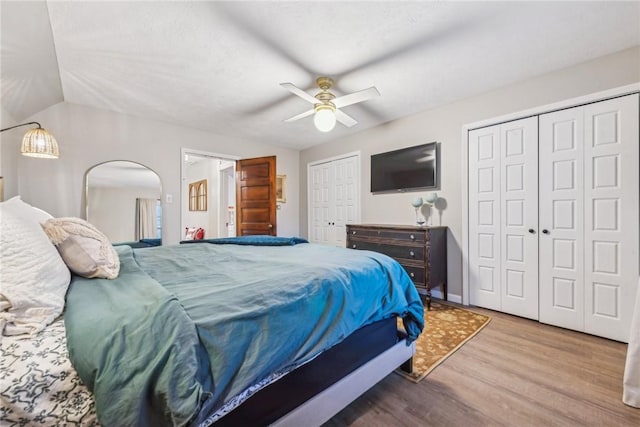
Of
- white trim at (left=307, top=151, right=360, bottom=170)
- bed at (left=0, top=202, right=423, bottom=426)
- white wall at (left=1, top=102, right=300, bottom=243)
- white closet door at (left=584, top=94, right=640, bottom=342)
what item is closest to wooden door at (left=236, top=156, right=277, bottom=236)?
white wall at (left=1, top=102, right=300, bottom=243)

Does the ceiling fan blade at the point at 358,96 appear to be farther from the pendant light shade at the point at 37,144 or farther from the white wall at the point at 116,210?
the white wall at the point at 116,210

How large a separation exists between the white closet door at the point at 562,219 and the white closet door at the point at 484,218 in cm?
38

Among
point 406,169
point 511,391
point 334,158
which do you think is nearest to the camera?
point 511,391

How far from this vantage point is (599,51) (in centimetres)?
220

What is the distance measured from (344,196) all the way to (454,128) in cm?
196

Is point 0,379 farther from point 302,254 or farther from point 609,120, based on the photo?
point 609,120

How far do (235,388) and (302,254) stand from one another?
1.11 m

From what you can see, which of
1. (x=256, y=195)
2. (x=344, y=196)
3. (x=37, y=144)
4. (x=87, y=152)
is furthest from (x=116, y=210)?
(x=344, y=196)

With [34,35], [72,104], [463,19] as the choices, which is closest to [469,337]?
[463,19]

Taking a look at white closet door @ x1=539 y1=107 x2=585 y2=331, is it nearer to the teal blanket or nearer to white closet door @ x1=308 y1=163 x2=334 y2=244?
the teal blanket

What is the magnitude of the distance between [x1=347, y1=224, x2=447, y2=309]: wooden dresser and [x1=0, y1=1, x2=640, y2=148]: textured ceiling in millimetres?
1578

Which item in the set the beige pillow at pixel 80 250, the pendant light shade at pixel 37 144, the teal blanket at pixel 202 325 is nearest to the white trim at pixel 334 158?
the teal blanket at pixel 202 325

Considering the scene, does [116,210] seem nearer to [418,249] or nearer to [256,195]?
[256,195]

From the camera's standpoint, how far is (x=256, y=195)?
434cm
